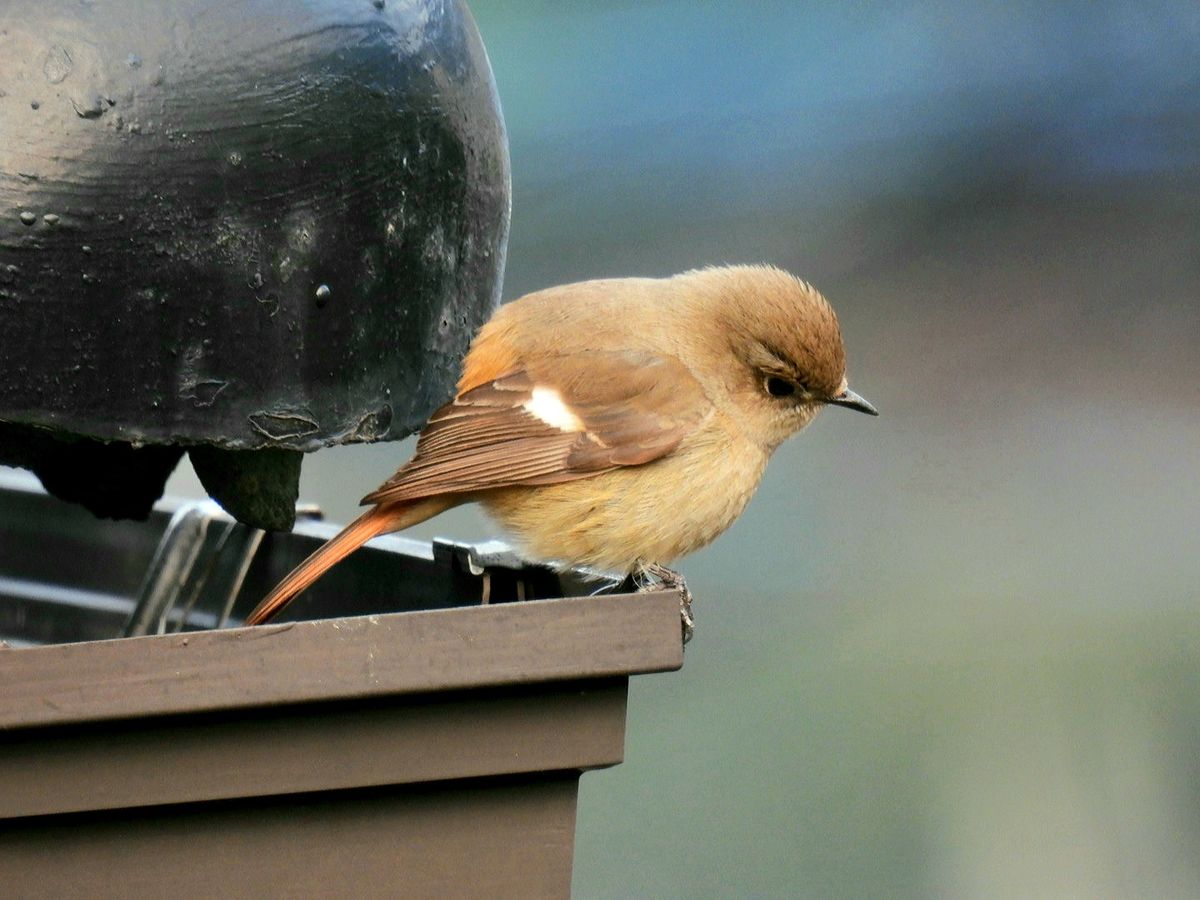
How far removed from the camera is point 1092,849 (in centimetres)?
557

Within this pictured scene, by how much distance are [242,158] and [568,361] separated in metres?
1.36

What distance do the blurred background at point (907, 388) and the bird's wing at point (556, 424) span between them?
302 centimetres

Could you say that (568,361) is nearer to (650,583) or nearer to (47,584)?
(650,583)

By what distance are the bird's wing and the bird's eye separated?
165 mm

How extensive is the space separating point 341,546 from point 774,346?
41.6 inches

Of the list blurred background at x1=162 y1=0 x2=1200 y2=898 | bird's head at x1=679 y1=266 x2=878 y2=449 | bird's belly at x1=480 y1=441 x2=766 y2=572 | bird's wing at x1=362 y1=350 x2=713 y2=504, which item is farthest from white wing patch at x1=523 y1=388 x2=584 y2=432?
blurred background at x1=162 y1=0 x2=1200 y2=898

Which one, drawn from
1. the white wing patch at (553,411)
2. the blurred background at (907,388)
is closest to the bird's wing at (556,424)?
the white wing patch at (553,411)

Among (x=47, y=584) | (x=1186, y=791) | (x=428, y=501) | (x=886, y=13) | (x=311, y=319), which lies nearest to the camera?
(x=311, y=319)

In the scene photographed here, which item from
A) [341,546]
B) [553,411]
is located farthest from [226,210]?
[553,411]

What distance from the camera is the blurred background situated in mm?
6254

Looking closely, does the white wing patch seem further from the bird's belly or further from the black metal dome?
the black metal dome

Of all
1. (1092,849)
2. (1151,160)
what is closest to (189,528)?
(1092,849)

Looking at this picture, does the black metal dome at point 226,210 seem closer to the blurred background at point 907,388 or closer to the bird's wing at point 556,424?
the bird's wing at point 556,424

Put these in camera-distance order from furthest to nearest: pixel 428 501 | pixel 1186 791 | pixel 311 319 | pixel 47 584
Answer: pixel 1186 791, pixel 47 584, pixel 428 501, pixel 311 319
